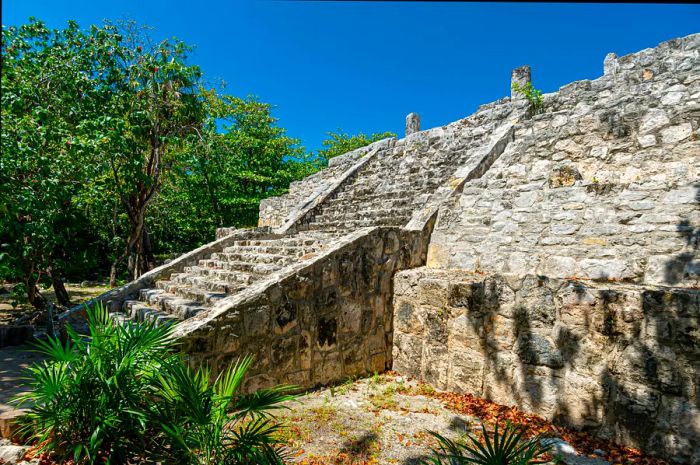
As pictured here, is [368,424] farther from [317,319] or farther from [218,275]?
[218,275]

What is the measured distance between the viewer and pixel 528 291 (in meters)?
3.62

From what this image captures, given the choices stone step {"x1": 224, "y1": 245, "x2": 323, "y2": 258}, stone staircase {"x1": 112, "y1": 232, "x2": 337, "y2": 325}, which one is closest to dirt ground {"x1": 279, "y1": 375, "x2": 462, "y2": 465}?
stone staircase {"x1": 112, "y1": 232, "x2": 337, "y2": 325}

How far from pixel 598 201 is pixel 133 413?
4.59m

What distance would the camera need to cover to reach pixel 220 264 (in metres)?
6.28

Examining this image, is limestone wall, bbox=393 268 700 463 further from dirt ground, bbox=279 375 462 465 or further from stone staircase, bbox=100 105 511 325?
stone staircase, bbox=100 105 511 325

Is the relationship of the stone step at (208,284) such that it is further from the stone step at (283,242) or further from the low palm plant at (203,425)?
the low palm plant at (203,425)

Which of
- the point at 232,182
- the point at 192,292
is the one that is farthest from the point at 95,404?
the point at 232,182

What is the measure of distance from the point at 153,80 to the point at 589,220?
8189 mm

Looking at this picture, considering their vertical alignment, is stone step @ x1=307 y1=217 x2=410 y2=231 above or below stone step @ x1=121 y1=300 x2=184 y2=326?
above

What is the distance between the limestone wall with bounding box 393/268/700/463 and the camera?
112 inches

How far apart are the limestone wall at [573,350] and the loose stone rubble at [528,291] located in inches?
0.5

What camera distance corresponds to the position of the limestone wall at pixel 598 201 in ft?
11.8

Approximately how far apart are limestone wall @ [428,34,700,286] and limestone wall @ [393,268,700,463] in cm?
47

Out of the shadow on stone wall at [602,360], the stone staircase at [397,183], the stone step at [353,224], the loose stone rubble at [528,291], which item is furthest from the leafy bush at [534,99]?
the shadow on stone wall at [602,360]
